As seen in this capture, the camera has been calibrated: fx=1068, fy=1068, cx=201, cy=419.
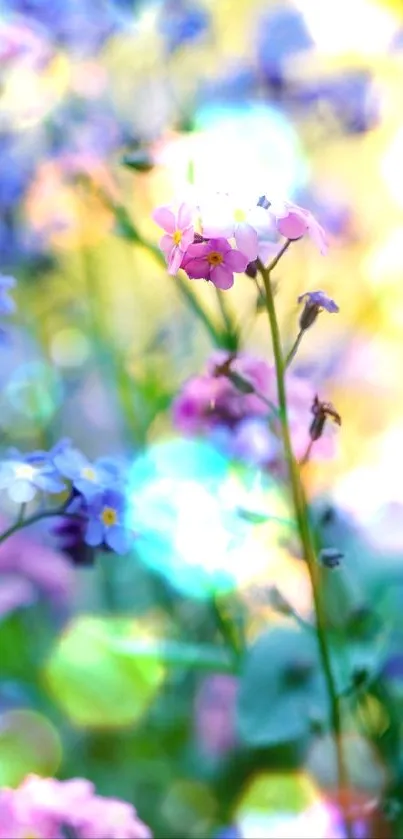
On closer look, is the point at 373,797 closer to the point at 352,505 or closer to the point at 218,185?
the point at 352,505

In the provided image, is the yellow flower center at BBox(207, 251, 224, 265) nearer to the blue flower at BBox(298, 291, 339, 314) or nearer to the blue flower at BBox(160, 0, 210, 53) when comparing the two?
the blue flower at BBox(298, 291, 339, 314)

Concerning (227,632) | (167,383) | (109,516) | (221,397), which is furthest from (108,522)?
(167,383)

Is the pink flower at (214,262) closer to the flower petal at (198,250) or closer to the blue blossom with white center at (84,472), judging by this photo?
the flower petal at (198,250)

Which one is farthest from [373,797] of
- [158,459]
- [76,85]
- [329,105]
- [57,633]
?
[76,85]

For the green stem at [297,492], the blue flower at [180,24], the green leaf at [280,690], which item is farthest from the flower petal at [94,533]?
the blue flower at [180,24]

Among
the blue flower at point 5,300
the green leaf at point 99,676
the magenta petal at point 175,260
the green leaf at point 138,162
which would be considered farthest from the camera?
the green leaf at point 99,676

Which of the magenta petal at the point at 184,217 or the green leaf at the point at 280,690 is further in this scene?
the green leaf at the point at 280,690

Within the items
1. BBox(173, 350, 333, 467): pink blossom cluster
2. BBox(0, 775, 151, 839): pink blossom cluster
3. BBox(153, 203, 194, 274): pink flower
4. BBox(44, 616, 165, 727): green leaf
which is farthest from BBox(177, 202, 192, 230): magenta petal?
BBox(44, 616, 165, 727): green leaf
